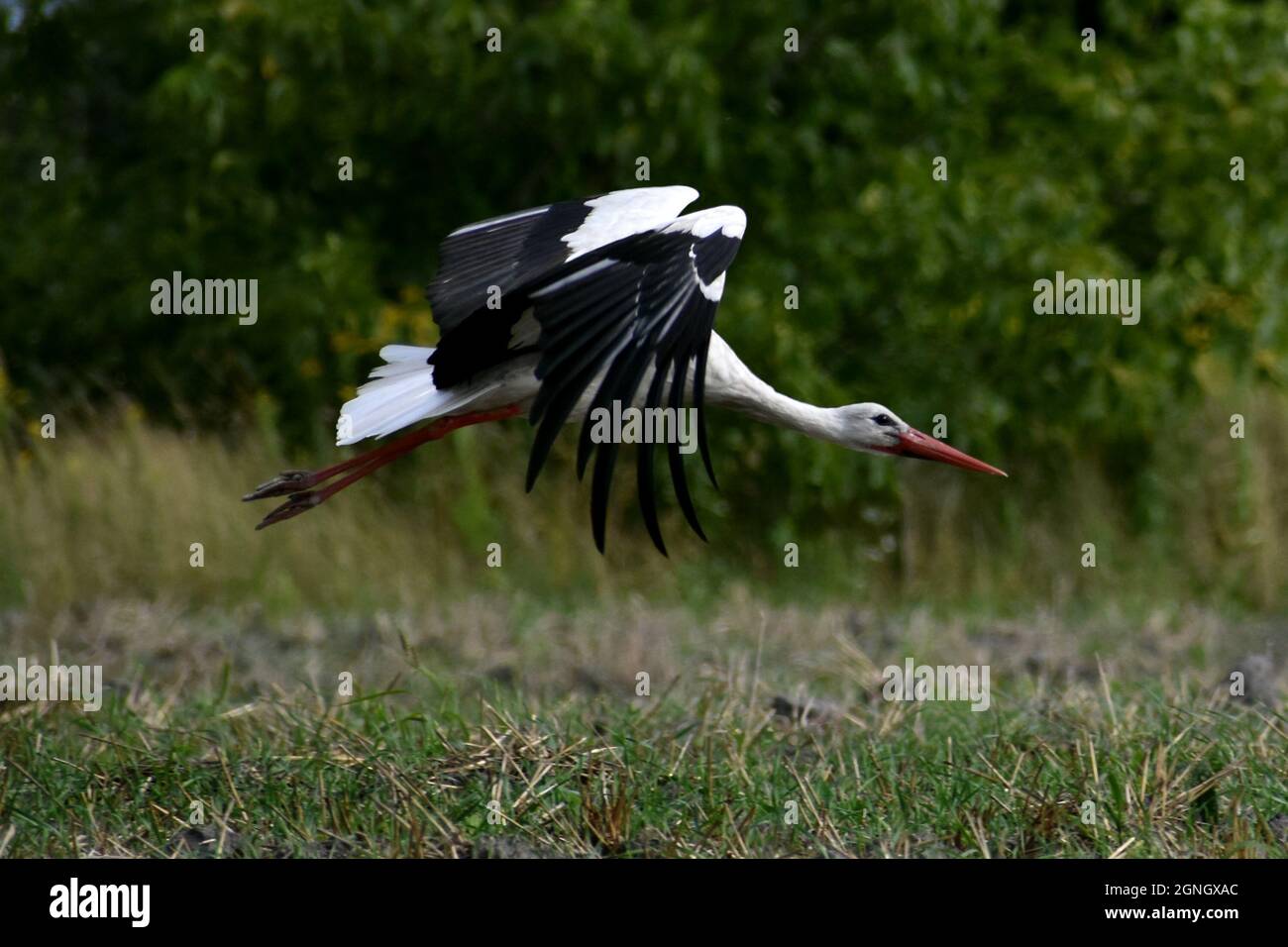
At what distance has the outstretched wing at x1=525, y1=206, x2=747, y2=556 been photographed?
Answer: 4.19 metres

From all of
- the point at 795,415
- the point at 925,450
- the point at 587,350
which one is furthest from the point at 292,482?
the point at 925,450

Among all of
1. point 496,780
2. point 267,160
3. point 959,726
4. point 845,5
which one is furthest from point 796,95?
point 496,780

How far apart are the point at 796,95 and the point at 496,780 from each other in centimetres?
644

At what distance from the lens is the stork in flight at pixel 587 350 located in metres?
4.27

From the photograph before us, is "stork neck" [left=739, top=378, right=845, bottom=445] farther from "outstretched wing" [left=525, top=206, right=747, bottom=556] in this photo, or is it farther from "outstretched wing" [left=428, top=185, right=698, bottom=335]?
"outstretched wing" [left=525, top=206, right=747, bottom=556]

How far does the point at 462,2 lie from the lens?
30.1ft

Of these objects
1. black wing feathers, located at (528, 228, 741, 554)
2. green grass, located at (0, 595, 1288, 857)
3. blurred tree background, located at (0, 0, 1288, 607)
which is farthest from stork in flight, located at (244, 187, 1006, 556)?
blurred tree background, located at (0, 0, 1288, 607)

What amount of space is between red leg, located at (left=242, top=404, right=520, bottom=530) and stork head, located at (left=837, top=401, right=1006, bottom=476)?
1061 mm

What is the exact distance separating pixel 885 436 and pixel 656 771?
173cm

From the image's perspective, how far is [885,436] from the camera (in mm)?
5762

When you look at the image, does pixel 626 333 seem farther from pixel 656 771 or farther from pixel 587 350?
pixel 656 771

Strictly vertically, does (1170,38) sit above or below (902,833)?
above

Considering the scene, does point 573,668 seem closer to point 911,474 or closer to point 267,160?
point 911,474

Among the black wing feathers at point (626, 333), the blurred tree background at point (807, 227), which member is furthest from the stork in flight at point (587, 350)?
the blurred tree background at point (807, 227)
